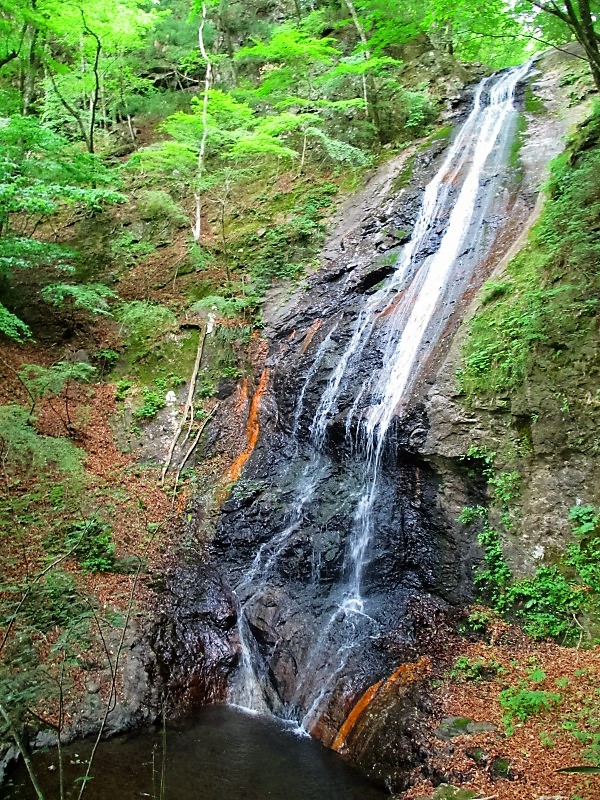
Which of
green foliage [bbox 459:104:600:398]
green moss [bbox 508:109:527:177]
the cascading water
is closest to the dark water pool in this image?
the cascading water

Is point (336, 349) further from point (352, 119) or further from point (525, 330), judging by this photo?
point (352, 119)

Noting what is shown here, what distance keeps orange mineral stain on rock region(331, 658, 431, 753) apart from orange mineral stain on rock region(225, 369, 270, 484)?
4.34m

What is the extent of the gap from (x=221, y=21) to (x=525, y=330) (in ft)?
60.1

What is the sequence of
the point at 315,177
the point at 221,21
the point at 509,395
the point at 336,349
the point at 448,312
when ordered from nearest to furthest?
the point at 509,395 → the point at 448,312 → the point at 336,349 → the point at 315,177 → the point at 221,21

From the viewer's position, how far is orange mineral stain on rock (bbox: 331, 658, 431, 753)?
19.0 ft

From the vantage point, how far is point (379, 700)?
5852 mm

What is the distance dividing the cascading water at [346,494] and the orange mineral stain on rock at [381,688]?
25 cm

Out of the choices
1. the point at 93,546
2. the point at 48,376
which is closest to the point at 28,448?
the point at 93,546

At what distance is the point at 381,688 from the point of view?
597 centimetres

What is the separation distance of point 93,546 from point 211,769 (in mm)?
3649

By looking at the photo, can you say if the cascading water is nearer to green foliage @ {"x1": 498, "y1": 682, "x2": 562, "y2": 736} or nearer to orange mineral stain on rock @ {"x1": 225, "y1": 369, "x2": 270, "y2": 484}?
orange mineral stain on rock @ {"x1": 225, "y1": 369, "x2": 270, "y2": 484}

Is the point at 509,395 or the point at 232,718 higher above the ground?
the point at 509,395

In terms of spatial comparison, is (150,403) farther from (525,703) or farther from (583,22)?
(583,22)

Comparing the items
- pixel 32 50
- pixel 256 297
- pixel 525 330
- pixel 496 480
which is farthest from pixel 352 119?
pixel 496 480
